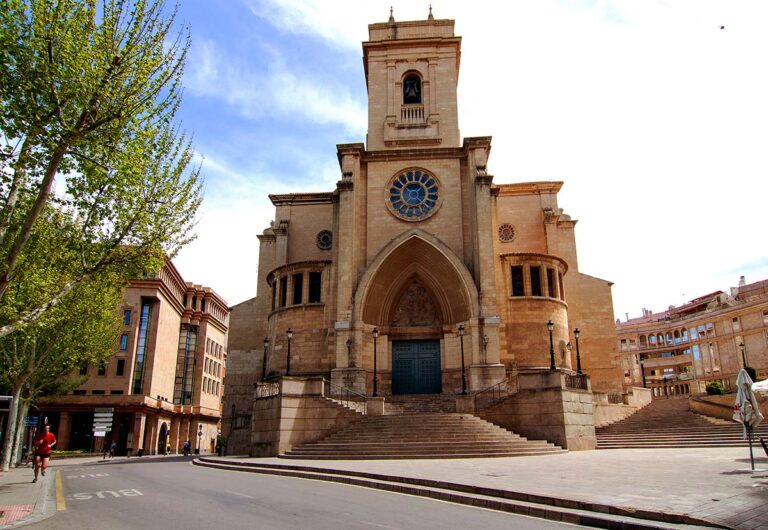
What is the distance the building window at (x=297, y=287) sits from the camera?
102 feet

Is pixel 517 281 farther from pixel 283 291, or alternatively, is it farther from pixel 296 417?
pixel 296 417

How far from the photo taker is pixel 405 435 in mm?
20719

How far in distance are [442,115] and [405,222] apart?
26.8ft

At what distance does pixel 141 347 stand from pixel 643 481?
154 ft

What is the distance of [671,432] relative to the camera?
2403cm

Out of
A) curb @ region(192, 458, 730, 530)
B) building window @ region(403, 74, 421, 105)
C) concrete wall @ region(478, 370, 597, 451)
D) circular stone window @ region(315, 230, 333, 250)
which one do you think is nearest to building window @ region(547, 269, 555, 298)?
concrete wall @ region(478, 370, 597, 451)

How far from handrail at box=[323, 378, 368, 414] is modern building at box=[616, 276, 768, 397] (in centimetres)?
2630

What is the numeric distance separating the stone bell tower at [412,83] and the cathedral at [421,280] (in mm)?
90

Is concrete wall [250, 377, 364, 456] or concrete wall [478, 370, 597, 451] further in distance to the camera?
concrete wall [250, 377, 364, 456]

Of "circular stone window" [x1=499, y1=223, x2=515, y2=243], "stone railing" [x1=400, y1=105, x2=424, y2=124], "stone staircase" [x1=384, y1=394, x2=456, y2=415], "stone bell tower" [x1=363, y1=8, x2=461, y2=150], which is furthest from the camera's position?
"circular stone window" [x1=499, y1=223, x2=515, y2=243]

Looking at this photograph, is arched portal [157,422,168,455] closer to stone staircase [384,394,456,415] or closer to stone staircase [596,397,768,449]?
stone staircase [384,394,456,415]

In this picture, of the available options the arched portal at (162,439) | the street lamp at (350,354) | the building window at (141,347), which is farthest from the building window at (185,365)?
the street lamp at (350,354)

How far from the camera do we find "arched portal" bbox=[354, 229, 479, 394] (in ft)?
96.0

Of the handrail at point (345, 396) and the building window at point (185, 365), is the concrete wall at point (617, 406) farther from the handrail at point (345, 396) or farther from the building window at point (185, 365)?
the building window at point (185, 365)
